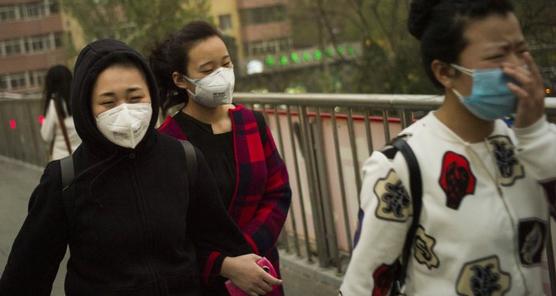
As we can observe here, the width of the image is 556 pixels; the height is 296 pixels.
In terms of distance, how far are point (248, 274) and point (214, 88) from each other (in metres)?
0.88

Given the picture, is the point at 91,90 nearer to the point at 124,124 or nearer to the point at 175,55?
the point at 124,124

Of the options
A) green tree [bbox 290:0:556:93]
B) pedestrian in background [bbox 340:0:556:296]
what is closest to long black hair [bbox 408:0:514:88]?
pedestrian in background [bbox 340:0:556:296]

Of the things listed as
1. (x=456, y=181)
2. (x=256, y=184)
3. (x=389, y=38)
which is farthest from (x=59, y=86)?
(x=389, y=38)

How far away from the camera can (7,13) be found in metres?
57.9

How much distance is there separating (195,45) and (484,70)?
172cm

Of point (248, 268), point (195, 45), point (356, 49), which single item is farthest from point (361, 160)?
point (356, 49)

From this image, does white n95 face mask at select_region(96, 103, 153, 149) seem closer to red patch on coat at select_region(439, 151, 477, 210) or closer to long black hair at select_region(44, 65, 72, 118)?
red patch on coat at select_region(439, 151, 477, 210)

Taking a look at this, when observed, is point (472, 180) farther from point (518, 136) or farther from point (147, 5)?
point (147, 5)

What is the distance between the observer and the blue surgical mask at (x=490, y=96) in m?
2.07

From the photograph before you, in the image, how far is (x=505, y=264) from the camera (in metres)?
2.12

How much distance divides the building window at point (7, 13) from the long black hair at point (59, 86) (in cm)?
5286

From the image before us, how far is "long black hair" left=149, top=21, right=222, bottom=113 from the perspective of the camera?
3.54 meters

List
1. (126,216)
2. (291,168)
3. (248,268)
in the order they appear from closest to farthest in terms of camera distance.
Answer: (126,216) < (248,268) < (291,168)

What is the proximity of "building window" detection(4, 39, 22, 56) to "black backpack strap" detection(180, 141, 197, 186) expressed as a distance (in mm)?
62699
